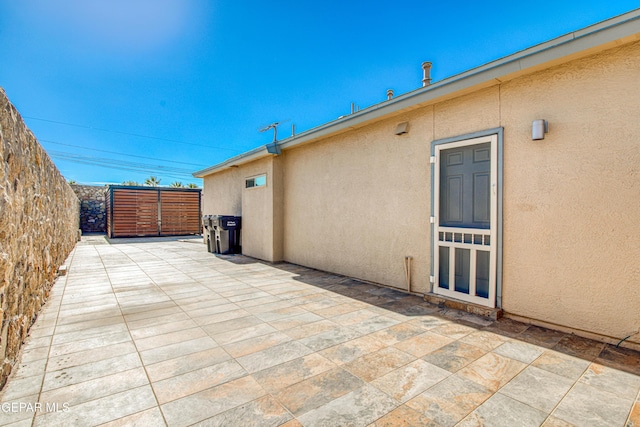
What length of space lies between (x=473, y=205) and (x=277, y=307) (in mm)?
2894

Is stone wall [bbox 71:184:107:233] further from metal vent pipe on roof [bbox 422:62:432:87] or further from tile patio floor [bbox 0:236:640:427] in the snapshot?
Result: metal vent pipe on roof [bbox 422:62:432:87]

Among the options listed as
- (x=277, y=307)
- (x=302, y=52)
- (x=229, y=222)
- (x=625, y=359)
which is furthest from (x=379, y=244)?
(x=302, y=52)

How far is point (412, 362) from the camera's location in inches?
95.7

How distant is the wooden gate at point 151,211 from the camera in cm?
1520

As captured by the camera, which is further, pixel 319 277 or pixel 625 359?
pixel 319 277

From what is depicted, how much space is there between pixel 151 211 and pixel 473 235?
16489 millimetres

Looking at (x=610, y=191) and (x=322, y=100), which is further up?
(x=322, y=100)

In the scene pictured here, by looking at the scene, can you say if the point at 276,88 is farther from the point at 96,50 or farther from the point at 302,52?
the point at 96,50

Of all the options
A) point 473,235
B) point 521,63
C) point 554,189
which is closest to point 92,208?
point 473,235

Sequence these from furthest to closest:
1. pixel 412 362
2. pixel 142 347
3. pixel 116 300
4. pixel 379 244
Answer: pixel 379 244 → pixel 116 300 → pixel 142 347 → pixel 412 362

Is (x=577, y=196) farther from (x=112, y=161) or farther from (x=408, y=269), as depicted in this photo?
(x=112, y=161)

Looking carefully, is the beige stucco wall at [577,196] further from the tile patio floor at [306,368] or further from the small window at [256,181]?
the small window at [256,181]

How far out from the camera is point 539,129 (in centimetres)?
316

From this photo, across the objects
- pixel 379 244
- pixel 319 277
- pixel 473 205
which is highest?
pixel 473 205
